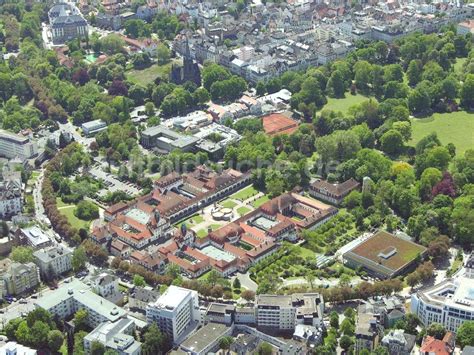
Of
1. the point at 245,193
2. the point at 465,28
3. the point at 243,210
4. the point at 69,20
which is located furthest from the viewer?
the point at 69,20

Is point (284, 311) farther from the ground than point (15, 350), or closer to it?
farther from the ground

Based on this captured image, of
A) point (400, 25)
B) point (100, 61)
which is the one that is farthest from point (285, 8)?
point (100, 61)

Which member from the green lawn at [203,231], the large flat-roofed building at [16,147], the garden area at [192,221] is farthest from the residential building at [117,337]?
the large flat-roofed building at [16,147]

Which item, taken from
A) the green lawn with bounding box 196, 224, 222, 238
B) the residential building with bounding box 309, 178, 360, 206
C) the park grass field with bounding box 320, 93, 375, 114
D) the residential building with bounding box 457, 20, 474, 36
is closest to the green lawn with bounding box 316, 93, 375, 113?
the park grass field with bounding box 320, 93, 375, 114

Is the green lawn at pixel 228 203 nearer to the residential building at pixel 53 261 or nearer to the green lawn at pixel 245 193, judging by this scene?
the green lawn at pixel 245 193

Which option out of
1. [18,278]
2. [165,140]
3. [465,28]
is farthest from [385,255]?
[465,28]

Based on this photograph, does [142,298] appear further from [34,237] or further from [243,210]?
[243,210]

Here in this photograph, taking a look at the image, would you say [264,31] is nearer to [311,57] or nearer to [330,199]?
[311,57]
